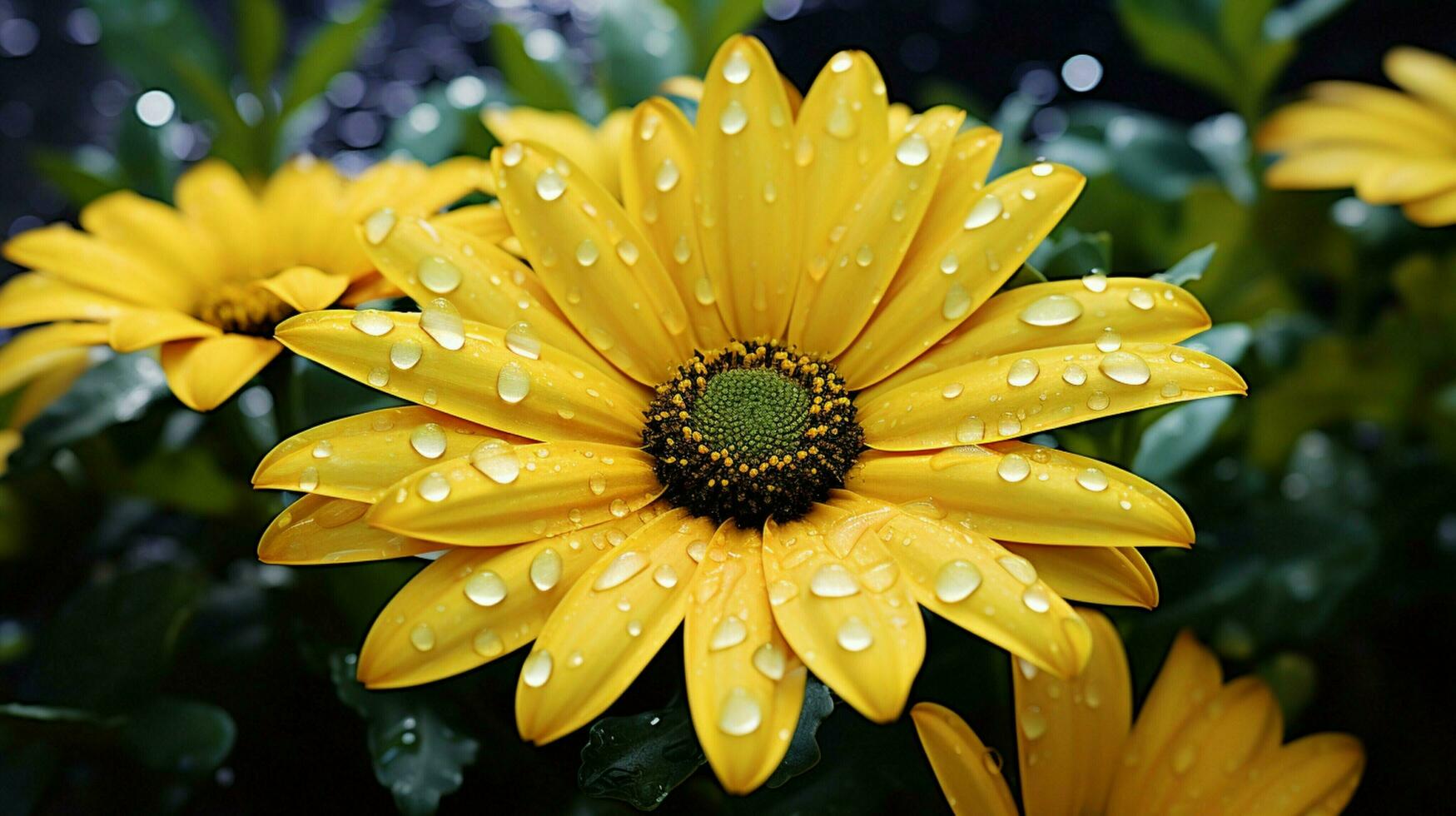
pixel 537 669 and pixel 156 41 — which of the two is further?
pixel 156 41

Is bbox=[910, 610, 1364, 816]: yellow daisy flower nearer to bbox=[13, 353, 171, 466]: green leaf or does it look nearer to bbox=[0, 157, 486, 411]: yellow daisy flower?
bbox=[0, 157, 486, 411]: yellow daisy flower

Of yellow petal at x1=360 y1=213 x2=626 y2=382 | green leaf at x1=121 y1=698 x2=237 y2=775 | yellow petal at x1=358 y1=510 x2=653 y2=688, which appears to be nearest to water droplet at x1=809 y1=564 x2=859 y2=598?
yellow petal at x1=358 y1=510 x2=653 y2=688

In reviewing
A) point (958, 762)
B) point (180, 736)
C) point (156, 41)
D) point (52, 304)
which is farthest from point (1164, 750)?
point (156, 41)

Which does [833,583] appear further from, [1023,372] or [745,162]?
[745,162]

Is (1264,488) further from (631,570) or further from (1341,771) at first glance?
(631,570)

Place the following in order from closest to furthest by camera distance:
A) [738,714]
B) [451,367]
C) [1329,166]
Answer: [738,714], [451,367], [1329,166]

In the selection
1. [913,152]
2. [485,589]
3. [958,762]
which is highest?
[913,152]

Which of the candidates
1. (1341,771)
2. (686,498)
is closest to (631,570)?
(686,498)
